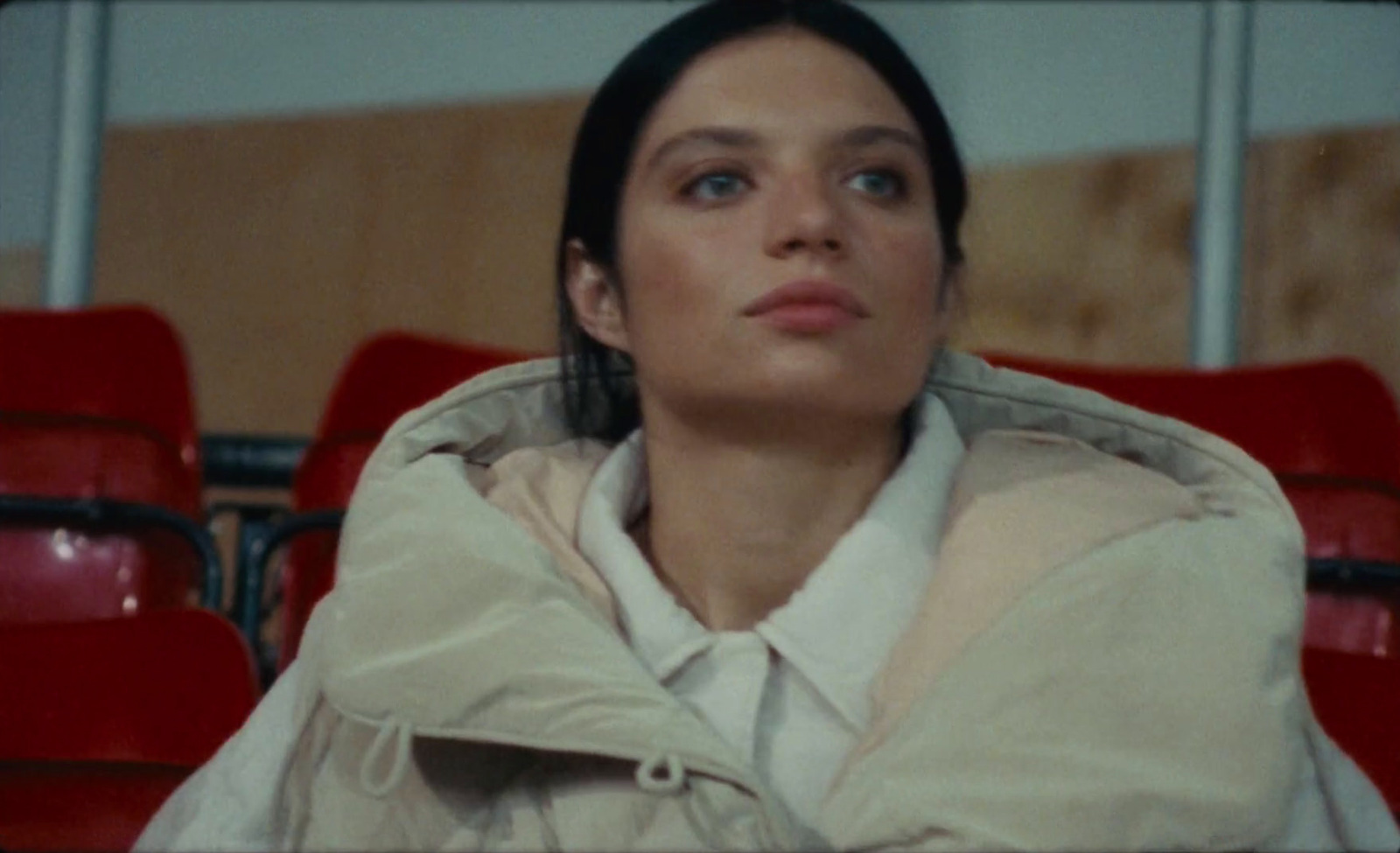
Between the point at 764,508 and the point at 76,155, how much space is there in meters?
1.24

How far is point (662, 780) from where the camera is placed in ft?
2.88

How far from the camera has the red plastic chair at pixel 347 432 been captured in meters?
1.42

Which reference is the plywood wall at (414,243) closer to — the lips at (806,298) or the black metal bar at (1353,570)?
the black metal bar at (1353,570)

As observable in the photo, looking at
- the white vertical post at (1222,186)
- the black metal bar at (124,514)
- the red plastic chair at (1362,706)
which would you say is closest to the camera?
the red plastic chair at (1362,706)

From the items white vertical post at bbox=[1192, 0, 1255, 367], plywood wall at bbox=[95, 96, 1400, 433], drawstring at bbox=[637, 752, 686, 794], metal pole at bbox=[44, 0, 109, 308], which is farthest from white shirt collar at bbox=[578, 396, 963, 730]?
plywood wall at bbox=[95, 96, 1400, 433]

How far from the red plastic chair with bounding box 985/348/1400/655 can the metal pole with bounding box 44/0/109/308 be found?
45.1 inches

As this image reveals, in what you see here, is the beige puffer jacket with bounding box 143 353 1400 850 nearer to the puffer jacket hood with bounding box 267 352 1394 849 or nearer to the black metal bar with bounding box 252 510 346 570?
A: the puffer jacket hood with bounding box 267 352 1394 849

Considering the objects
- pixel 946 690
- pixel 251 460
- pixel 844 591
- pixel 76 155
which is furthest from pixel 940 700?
pixel 76 155

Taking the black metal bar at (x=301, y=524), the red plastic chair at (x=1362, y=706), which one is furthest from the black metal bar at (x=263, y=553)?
the red plastic chair at (x=1362, y=706)

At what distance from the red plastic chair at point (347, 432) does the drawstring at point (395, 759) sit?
1.65ft

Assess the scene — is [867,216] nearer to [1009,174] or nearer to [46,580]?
[46,580]

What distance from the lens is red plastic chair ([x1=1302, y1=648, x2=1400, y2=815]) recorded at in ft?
3.62

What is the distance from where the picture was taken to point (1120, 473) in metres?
1.01

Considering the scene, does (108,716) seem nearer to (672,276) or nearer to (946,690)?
(672,276)
